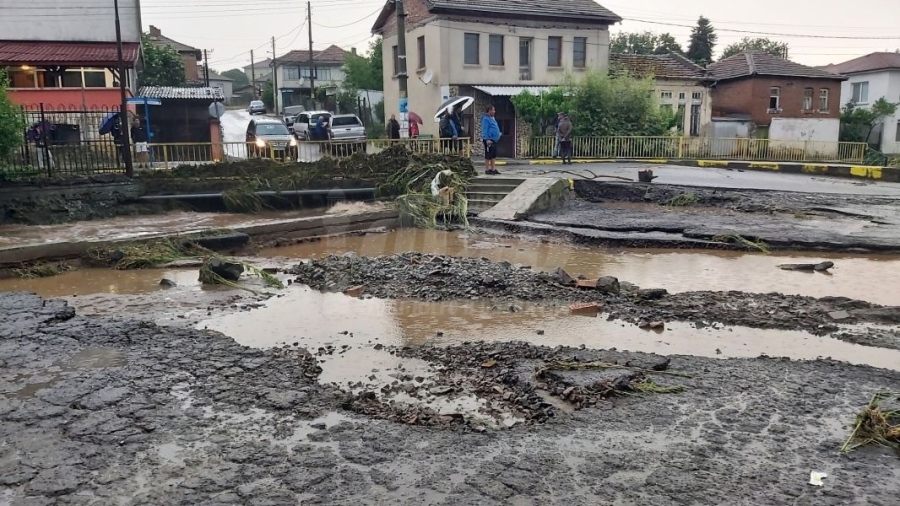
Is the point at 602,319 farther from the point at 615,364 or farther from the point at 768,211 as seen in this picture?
the point at 768,211

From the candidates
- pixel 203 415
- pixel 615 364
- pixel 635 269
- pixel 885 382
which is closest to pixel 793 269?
pixel 635 269

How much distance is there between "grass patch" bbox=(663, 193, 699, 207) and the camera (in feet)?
51.2

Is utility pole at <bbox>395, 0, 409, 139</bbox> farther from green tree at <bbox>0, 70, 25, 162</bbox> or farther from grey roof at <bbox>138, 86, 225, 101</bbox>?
grey roof at <bbox>138, 86, 225, 101</bbox>

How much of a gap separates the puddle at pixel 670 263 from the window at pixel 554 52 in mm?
21857

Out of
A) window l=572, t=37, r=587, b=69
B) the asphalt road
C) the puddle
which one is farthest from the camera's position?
window l=572, t=37, r=587, b=69

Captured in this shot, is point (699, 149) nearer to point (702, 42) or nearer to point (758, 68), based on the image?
point (758, 68)

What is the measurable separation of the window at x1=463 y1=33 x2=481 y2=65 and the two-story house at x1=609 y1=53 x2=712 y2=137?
830 centimetres

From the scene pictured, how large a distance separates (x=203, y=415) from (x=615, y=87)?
27234 mm

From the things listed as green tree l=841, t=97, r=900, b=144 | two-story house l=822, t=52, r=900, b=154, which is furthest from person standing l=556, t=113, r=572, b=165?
two-story house l=822, t=52, r=900, b=154

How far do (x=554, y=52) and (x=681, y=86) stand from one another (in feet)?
28.0

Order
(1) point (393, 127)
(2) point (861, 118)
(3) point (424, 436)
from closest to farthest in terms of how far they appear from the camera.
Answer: (3) point (424, 436) < (1) point (393, 127) < (2) point (861, 118)

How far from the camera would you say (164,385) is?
18.0ft

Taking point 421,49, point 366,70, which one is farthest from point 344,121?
point 366,70

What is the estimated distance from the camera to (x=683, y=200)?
51.6 feet
